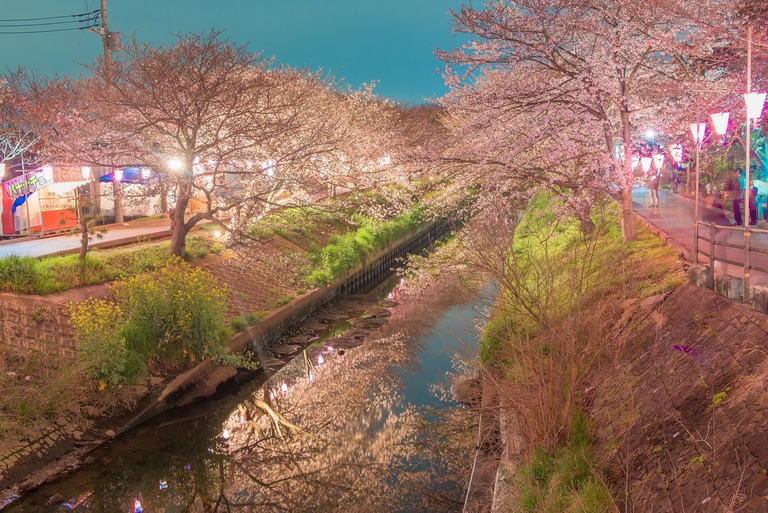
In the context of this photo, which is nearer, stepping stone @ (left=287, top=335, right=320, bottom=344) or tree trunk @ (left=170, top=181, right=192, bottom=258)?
tree trunk @ (left=170, top=181, right=192, bottom=258)

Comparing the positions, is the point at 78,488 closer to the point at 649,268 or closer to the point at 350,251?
the point at 649,268

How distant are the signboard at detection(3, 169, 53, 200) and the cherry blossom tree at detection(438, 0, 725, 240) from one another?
1511cm

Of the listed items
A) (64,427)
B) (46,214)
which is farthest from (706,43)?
(46,214)

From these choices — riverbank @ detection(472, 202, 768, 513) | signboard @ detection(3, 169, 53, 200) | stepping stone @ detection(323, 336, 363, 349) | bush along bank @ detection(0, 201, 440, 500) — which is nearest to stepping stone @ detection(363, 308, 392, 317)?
stepping stone @ detection(323, 336, 363, 349)

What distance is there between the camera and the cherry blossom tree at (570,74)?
15398 mm

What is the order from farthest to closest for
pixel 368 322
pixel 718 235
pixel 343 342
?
pixel 368 322
pixel 343 342
pixel 718 235

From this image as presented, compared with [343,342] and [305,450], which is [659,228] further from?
[305,450]

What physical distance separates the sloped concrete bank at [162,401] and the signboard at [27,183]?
1029cm

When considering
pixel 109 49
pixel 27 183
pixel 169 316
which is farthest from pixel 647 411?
pixel 27 183

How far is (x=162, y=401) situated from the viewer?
13266 mm

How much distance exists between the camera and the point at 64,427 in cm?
1134

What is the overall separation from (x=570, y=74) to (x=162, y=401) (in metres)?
10.9

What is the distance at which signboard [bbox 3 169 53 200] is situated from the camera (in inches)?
933

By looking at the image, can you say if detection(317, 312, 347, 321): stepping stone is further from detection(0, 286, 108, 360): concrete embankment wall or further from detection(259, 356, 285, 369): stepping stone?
detection(0, 286, 108, 360): concrete embankment wall
